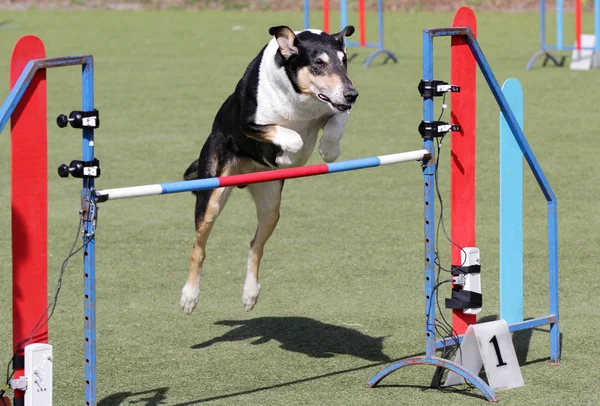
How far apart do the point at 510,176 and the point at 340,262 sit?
2.16 metres

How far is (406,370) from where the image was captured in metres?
5.50

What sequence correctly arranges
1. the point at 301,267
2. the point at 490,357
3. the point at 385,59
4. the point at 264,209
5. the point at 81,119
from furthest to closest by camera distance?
the point at 385,59, the point at 301,267, the point at 264,209, the point at 490,357, the point at 81,119

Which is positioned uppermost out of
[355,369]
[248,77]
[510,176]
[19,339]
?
[248,77]

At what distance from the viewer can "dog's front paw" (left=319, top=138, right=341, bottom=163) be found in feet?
18.2

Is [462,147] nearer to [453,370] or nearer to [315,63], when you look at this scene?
[315,63]

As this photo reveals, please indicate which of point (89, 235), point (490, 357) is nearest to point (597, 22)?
point (490, 357)

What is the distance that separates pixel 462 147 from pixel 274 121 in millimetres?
944

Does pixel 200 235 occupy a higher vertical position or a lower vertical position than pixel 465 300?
higher

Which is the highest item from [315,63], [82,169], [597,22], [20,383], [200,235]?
[597,22]

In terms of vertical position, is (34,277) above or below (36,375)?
above

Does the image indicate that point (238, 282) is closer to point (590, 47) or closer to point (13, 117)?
point (13, 117)

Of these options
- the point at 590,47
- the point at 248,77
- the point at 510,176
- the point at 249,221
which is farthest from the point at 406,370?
the point at 590,47

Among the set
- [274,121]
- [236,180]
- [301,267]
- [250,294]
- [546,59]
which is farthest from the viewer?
[546,59]

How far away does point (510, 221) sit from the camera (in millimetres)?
5660
